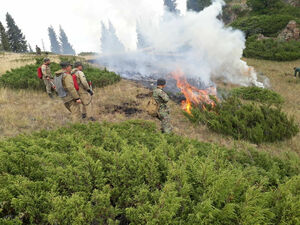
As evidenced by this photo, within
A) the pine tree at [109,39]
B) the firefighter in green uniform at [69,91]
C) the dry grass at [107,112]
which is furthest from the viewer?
the pine tree at [109,39]

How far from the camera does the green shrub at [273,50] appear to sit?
19.9 meters

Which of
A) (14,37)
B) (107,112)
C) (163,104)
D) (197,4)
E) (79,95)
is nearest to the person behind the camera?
(163,104)

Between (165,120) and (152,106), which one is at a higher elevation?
(152,106)

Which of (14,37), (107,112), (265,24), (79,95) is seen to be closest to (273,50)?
(265,24)

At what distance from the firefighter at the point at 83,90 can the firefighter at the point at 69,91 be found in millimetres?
209

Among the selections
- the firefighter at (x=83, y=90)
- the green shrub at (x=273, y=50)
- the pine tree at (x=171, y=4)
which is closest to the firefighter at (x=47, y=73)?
the firefighter at (x=83, y=90)

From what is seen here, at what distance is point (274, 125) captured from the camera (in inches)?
234

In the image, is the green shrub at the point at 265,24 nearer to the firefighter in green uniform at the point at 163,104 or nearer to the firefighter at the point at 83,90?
the firefighter in green uniform at the point at 163,104

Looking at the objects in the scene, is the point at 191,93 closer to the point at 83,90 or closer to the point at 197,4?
the point at 83,90

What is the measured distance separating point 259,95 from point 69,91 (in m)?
10.3

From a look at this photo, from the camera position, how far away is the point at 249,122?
6.61 meters

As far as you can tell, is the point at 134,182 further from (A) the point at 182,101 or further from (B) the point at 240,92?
(B) the point at 240,92

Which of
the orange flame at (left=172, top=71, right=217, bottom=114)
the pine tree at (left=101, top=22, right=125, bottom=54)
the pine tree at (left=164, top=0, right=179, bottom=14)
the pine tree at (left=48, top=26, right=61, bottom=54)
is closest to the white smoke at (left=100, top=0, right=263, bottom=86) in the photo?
the orange flame at (left=172, top=71, right=217, bottom=114)

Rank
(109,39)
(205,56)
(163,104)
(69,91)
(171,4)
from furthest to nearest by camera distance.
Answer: (109,39) → (171,4) → (205,56) → (69,91) → (163,104)
